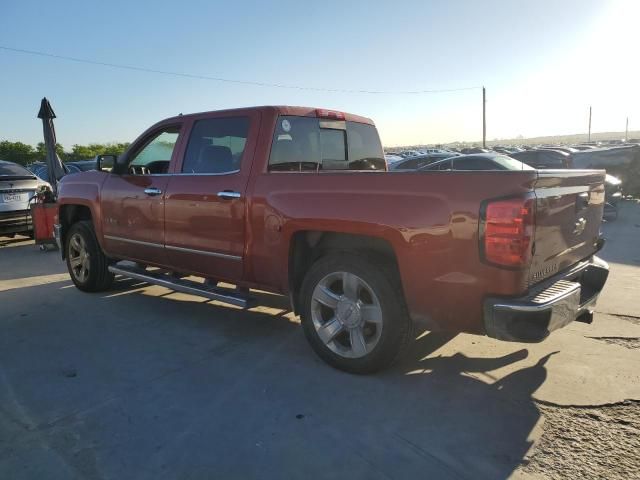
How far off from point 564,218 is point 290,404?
2142 mm

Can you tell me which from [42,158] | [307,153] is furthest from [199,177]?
[42,158]

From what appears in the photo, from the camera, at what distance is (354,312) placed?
355cm

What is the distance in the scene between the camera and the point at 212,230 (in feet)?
14.3

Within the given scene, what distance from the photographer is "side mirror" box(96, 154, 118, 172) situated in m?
5.43

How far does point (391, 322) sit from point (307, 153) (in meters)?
1.82

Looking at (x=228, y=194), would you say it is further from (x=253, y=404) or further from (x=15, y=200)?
(x=15, y=200)

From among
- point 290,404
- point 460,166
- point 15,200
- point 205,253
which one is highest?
point 15,200

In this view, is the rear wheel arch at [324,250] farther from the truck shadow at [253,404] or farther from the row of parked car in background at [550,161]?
the row of parked car in background at [550,161]

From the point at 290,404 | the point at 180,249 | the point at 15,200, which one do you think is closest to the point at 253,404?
the point at 290,404

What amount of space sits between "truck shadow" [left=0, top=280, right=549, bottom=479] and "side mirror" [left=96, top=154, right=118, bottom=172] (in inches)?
69.2

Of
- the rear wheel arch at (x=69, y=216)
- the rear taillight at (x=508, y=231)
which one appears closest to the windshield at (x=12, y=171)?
the rear wheel arch at (x=69, y=216)

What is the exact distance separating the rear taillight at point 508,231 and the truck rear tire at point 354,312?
767 mm

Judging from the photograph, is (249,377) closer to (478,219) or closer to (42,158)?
(478,219)

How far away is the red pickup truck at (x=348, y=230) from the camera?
2.91 metres
